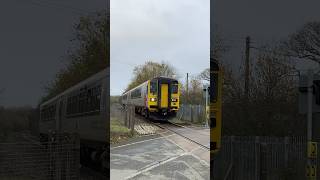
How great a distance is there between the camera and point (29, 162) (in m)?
10.9

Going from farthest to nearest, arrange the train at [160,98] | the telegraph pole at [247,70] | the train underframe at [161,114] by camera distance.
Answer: the train at [160,98] → the train underframe at [161,114] → the telegraph pole at [247,70]

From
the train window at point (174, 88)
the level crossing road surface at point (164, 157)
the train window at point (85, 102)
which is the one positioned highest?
the train window at point (174, 88)

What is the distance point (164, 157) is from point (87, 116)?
147 inches

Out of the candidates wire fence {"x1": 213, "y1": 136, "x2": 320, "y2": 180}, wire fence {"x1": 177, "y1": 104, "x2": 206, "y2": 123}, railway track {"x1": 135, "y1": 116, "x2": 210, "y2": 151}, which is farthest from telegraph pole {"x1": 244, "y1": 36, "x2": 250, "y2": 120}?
wire fence {"x1": 177, "y1": 104, "x2": 206, "y2": 123}

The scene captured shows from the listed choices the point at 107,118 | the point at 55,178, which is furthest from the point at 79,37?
the point at 55,178

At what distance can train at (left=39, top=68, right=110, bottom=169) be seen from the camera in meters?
11.3

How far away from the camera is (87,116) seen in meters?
11.9

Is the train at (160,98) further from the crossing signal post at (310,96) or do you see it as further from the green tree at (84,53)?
the crossing signal post at (310,96)

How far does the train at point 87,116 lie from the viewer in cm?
1127

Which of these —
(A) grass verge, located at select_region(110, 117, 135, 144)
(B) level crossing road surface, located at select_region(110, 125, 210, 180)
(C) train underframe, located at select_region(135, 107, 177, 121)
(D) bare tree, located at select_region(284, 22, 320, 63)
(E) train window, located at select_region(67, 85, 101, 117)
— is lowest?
(B) level crossing road surface, located at select_region(110, 125, 210, 180)

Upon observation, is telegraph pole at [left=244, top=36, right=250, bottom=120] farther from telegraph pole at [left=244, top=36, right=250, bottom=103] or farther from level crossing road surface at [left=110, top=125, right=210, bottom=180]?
level crossing road surface at [left=110, top=125, right=210, bottom=180]

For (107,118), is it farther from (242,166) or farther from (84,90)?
(242,166)

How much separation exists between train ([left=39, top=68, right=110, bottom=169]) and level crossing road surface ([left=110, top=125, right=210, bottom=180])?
1.17m

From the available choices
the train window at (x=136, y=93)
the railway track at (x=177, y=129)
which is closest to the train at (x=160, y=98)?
the railway track at (x=177, y=129)
